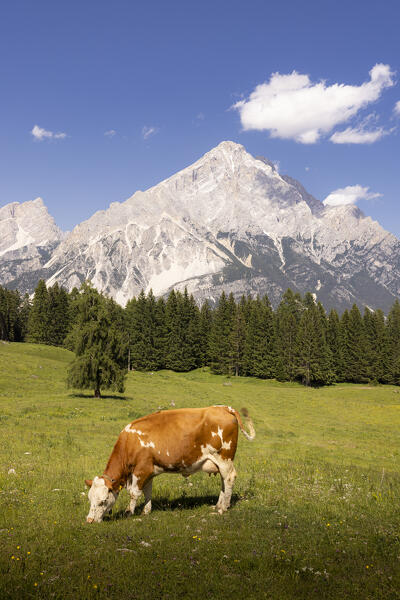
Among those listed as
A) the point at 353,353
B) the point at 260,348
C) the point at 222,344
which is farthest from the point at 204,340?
the point at 353,353

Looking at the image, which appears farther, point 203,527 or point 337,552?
point 203,527

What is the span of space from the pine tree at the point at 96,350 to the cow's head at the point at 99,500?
1196 inches

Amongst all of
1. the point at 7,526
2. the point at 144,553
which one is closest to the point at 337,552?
the point at 144,553

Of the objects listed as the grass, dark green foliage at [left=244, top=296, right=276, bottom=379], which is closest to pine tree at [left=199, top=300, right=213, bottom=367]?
dark green foliage at [left=244, top=296, right=276, bottom=379]

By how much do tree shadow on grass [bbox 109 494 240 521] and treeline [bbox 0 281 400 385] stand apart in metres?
75.6

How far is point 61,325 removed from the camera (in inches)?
3895

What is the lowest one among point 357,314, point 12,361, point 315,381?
point 315,381

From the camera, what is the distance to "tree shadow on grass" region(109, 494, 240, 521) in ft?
37.3

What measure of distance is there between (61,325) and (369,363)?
80.3 m

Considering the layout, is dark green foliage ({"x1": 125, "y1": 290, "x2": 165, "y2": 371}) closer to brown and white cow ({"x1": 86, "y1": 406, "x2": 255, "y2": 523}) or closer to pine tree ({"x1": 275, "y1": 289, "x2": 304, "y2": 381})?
pine tree ({"x1": 275, "y1": 289, "x2": 304, "y2": 381})

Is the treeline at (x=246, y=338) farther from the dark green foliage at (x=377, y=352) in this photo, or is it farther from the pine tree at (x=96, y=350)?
the pine tree at (x=96, y=350)

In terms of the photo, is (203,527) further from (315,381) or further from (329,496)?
(315,381)

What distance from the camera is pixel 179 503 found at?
40.0ft

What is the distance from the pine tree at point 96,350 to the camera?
40.1 meters
